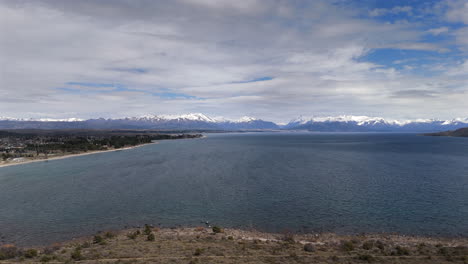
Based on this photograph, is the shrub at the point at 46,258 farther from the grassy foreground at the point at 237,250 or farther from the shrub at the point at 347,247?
the shrub at the point at 347,247

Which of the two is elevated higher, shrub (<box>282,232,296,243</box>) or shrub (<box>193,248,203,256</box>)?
shrub (<box>193,248,203,256</box>)

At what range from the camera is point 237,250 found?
26.9 metres

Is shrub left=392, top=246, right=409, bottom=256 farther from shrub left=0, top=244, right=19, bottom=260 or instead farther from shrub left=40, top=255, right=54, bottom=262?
shrub left=0, top=244, right=19, bottom=260

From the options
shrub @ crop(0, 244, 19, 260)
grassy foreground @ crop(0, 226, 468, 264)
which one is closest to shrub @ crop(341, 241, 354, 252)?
grassy foreground @ crop(0, 226, 468, 264)

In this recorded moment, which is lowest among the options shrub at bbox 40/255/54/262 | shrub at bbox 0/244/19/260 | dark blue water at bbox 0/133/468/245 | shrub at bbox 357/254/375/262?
dark blue water at bbox 0/133/468/245

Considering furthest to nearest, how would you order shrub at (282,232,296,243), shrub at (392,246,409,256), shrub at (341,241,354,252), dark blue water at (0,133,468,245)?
dark blue water at (0,133,468,245)
shrub at (282,232,296,243)
shrub at (341,241,354,252)
shrub at (392,246,409,256)

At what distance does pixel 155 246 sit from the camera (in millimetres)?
28469

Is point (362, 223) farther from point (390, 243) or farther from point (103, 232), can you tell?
point (103, 232)

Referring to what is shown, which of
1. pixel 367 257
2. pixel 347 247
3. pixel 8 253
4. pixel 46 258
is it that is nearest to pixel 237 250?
pixel 347 247

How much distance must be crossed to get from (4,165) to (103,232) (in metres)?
103

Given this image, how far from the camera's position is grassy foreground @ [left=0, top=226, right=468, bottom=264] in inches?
957

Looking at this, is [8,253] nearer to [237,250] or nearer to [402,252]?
[237,250]

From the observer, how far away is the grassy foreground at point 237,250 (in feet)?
79.8

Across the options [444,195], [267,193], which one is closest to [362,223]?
[267,193]
